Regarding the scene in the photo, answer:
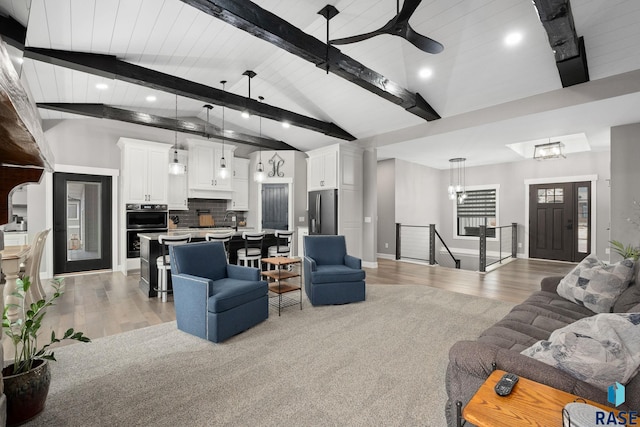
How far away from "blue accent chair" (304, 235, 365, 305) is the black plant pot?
2.68 m

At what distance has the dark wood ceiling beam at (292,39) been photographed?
2.77 metres

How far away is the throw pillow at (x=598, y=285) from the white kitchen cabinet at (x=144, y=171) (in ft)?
22.1

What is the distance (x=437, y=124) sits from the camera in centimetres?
573

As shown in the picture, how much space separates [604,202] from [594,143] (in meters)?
1.72

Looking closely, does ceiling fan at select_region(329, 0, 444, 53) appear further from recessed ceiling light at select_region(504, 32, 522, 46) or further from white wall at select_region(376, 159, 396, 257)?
white wall at select_region(376, 159, 396, 257)

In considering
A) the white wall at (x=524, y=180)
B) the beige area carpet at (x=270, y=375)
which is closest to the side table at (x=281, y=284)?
the beige area carpet at (x=270, y=375)

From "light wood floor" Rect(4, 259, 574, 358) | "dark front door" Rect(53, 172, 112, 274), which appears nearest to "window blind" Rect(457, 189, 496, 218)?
"light wood floor" Rect(4, 259, 574, 358)

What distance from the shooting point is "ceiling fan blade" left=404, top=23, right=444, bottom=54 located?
8.46 ft

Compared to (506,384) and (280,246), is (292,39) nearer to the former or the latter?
(506,384)

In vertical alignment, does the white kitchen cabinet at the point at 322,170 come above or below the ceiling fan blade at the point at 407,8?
below

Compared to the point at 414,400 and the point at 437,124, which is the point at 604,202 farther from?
the point at 414,400

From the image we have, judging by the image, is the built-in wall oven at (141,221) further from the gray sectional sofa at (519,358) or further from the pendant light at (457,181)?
the pendant light at (457,181)

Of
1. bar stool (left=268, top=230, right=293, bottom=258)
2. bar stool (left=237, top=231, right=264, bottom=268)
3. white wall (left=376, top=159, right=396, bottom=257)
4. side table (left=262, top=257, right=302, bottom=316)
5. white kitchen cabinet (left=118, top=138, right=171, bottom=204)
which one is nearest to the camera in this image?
side table (left=262, top=257, right=302, bottom=316)

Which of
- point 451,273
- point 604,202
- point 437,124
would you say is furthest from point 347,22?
point 604,202
